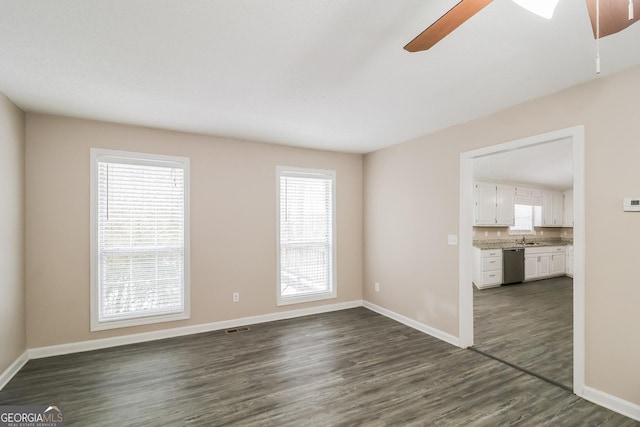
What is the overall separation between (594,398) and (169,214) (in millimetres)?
4529

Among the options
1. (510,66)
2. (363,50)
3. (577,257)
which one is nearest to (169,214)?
(363,50)

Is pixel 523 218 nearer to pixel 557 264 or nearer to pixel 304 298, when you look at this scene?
pixel 557 264

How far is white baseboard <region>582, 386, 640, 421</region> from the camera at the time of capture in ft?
7.09

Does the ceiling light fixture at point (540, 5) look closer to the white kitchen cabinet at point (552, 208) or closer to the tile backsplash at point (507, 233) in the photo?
the tile backsplash at point (507, 233)

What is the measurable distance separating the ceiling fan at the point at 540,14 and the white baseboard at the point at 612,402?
8.44ft

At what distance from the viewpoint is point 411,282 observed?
4.12 metres

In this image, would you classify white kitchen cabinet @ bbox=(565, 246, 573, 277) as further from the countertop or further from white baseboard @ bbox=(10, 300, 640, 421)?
white baseboard @ bbox=(10, 300, 640, 421)

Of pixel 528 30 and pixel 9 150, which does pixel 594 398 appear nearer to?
pixel 528 30

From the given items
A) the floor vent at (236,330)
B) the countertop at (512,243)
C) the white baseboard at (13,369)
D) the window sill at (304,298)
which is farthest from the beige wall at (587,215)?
the white baseboard at (13,369)

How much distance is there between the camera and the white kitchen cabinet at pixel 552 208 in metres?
7.89

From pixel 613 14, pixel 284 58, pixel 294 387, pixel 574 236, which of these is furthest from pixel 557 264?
pixel 284 58

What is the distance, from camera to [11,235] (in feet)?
9.19

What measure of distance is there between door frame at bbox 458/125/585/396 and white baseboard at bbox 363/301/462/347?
13 centimetres

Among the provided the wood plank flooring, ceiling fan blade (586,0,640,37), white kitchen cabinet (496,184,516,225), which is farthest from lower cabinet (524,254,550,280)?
ceiling fan blade (586,0,640,37)
